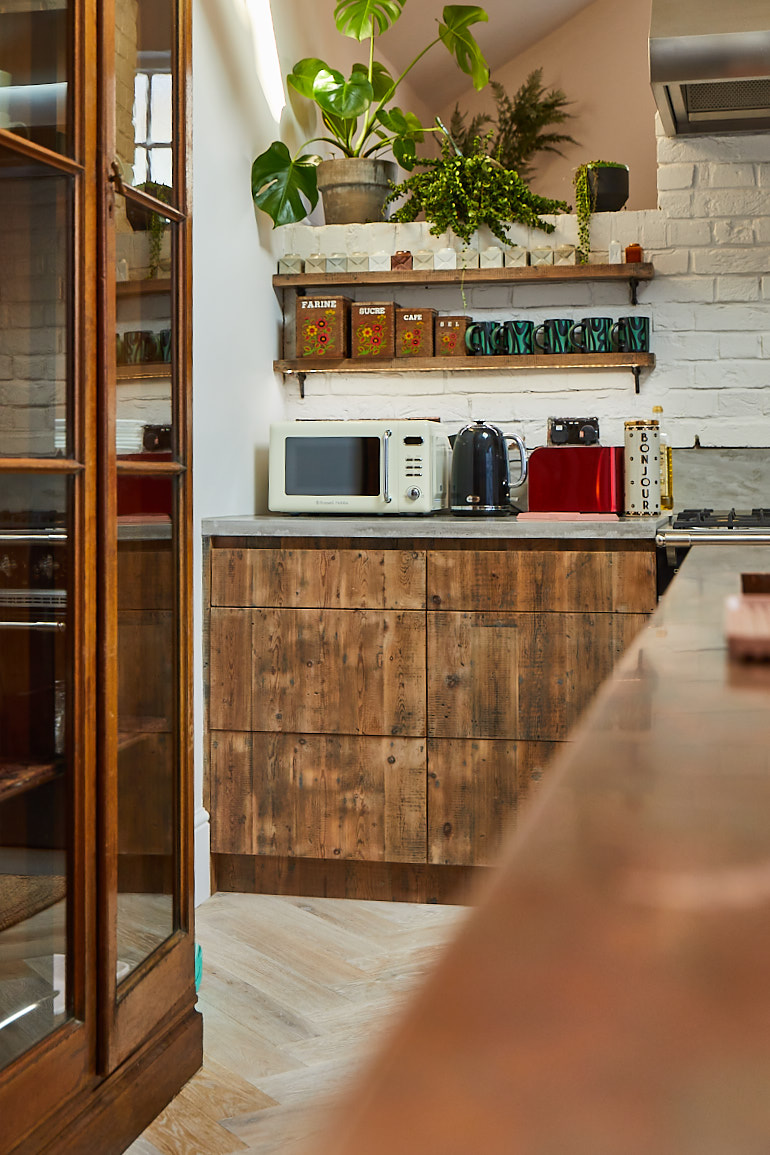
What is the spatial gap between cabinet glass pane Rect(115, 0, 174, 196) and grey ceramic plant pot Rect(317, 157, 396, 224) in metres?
1.64

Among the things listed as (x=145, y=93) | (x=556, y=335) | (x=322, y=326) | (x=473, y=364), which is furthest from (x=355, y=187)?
(x=145, y=93)

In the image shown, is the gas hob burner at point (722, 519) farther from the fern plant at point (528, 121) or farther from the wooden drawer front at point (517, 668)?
the fern plant at point (528, 121)

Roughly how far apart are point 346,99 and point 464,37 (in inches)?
18.2

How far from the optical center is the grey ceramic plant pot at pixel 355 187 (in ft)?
11.7

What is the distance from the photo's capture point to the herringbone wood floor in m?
1.89

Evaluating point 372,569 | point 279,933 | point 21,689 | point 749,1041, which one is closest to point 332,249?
point 372,569

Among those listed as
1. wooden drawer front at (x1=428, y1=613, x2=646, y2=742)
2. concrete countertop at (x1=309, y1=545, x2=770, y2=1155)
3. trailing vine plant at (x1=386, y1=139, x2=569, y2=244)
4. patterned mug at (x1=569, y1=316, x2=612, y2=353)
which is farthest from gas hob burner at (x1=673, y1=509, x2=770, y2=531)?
concrete countertop at (x1=309, y1=545, x2=770, y2=1155)

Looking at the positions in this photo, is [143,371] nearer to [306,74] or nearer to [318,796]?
[318,796]

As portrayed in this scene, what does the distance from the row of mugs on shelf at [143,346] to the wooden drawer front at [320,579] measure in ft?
3.35

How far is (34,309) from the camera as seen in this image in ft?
5.41

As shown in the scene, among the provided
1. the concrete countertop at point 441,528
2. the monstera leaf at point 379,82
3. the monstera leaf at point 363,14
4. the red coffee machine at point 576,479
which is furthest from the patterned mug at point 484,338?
the monstera leaf at point 363,14

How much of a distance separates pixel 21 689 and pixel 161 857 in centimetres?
Result: 50

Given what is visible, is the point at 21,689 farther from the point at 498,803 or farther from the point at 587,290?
the point at 587,290

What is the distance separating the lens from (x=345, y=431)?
3213 millimetres
